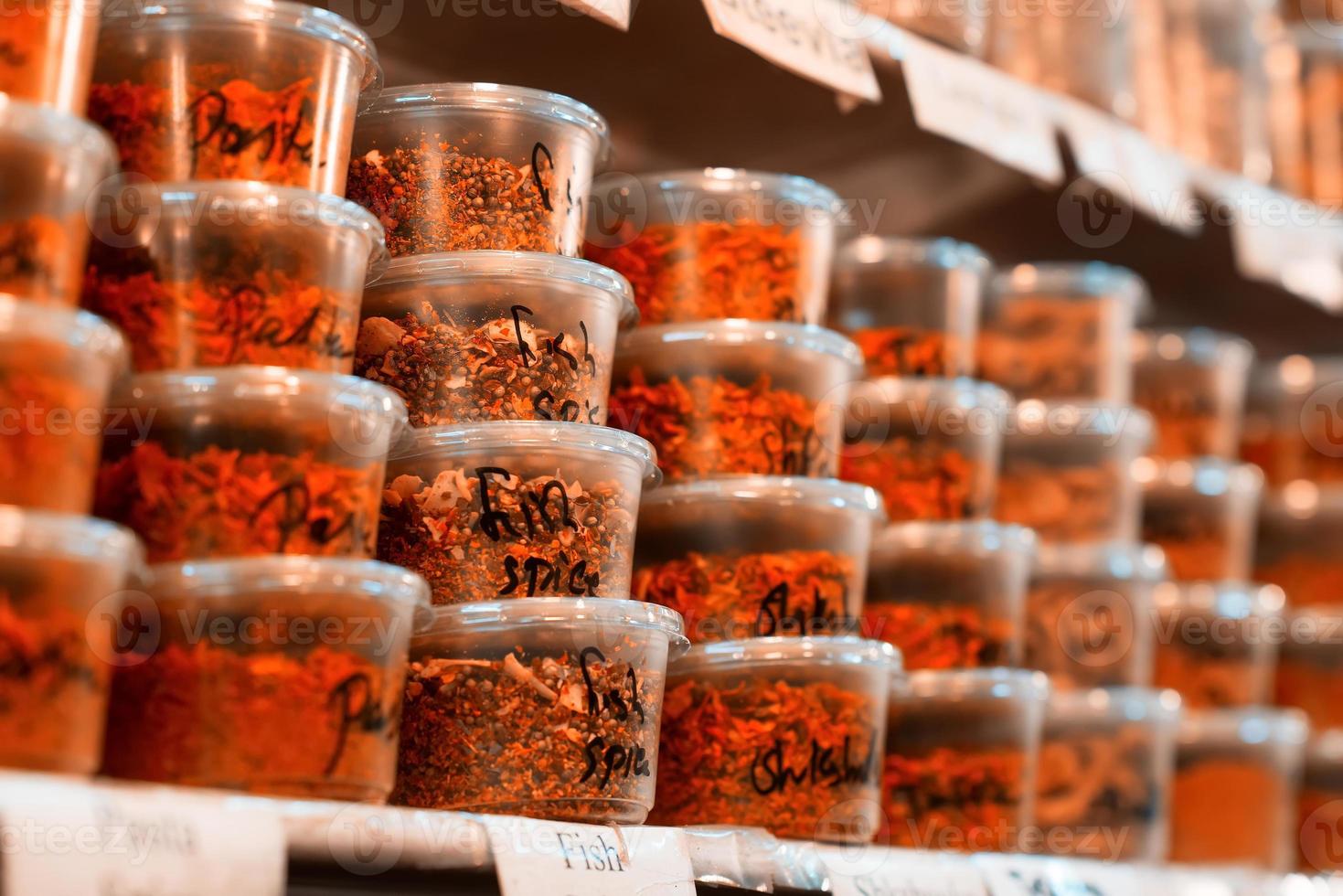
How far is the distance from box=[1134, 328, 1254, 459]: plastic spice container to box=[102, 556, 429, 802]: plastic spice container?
1178 millimetres

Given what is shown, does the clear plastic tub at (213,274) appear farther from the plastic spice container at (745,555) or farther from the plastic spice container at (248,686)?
the plastic spice container at (745,555)

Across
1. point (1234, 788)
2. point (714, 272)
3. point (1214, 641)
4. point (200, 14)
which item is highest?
point (200, 14)

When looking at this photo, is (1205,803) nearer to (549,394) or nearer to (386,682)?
(549,394)

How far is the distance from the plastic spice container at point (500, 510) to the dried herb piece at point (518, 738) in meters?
0.05

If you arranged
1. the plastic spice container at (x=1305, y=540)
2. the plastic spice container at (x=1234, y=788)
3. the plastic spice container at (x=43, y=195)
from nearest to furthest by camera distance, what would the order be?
1. the plastic spice container at (x=43, y=195)
2. the plastic spice container at (x=1234, y=788)
3. the plastic spice container at (x=1305, y=540)

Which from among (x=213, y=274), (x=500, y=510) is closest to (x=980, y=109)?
(x=500, y=510)

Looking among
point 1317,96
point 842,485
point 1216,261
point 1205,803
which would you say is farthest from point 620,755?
point 1317,96

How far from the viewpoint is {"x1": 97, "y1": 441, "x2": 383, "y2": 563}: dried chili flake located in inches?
30.8

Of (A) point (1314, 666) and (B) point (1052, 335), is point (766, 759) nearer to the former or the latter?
(B) point (1052, 335)

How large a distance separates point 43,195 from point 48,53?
9 cm

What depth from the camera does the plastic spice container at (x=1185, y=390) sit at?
1.75 metres

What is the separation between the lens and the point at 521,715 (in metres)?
0.90

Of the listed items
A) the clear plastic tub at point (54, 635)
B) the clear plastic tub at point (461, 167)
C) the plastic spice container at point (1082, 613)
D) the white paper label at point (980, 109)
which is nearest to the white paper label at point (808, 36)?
the white paper label at point (980, 109)

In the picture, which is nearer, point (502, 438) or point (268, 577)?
point (268, 577)
